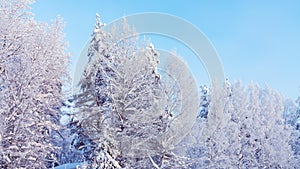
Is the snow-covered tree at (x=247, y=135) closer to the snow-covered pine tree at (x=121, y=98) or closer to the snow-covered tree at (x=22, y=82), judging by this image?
the snow-covered pine tree at (x=121, y=98)

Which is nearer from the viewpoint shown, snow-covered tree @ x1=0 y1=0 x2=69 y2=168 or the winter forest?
snow-covered tree @ x1=0 y1=0 x2=69 y2=168

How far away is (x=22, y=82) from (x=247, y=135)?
1483 centimetres

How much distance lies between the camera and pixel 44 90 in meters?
14.9

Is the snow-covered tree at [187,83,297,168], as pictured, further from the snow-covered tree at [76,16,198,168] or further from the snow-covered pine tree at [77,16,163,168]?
the snow-covered pine tree at [77,16,163,168]

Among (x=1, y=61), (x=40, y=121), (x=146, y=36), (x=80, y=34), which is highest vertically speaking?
(x=80, y=34)

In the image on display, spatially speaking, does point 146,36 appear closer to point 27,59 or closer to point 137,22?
point 137,22

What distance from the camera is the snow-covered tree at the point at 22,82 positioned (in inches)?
479

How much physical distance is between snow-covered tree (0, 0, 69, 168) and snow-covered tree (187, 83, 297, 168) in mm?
8434

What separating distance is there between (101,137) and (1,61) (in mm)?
5062

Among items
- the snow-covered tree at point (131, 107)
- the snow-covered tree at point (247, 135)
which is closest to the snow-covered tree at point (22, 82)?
the snow-covered tree at point (131, 107)

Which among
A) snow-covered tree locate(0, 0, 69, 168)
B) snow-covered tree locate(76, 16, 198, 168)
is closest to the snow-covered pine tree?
snow-covered tree locate(76, 16, 198, 168)

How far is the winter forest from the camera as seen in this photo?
40.5 feet

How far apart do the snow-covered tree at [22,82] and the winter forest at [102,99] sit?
0.04 meters

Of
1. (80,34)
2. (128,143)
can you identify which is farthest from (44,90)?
(128,143)
